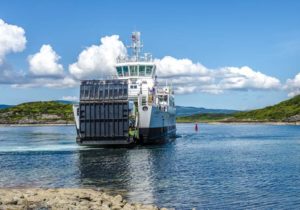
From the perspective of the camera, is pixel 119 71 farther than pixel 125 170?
Yes

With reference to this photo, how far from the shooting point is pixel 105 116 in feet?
213

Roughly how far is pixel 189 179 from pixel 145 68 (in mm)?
45340

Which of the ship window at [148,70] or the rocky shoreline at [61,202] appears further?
the ship window at [148,70]

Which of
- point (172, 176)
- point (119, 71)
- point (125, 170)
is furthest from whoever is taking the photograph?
point (119, 71)

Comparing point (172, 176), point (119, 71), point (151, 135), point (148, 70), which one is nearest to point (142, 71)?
point (148, 70)

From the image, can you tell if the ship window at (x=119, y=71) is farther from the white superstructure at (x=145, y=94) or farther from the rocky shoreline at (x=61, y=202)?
the rocky shoreline at (x=61, y=202)

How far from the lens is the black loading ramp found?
6456 cm

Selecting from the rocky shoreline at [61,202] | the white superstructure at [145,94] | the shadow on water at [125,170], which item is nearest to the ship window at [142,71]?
the white superstructure at [145,94]

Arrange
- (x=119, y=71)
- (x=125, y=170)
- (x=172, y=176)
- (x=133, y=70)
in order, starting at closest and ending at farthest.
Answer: (x=172, y=176) → (x=125, y=170) → (x=133, y=70) → (x=119, y=71)

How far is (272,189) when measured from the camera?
109 ft

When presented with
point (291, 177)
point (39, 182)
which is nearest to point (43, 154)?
point (39, 182)

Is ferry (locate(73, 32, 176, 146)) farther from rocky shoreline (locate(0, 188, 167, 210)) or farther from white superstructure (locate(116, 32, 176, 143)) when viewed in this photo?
rocky shoreline (locate(0, 188, 167, 210))

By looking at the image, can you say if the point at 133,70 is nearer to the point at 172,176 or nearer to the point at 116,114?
the point at 116,114

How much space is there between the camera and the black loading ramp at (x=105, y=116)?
64562 mm
